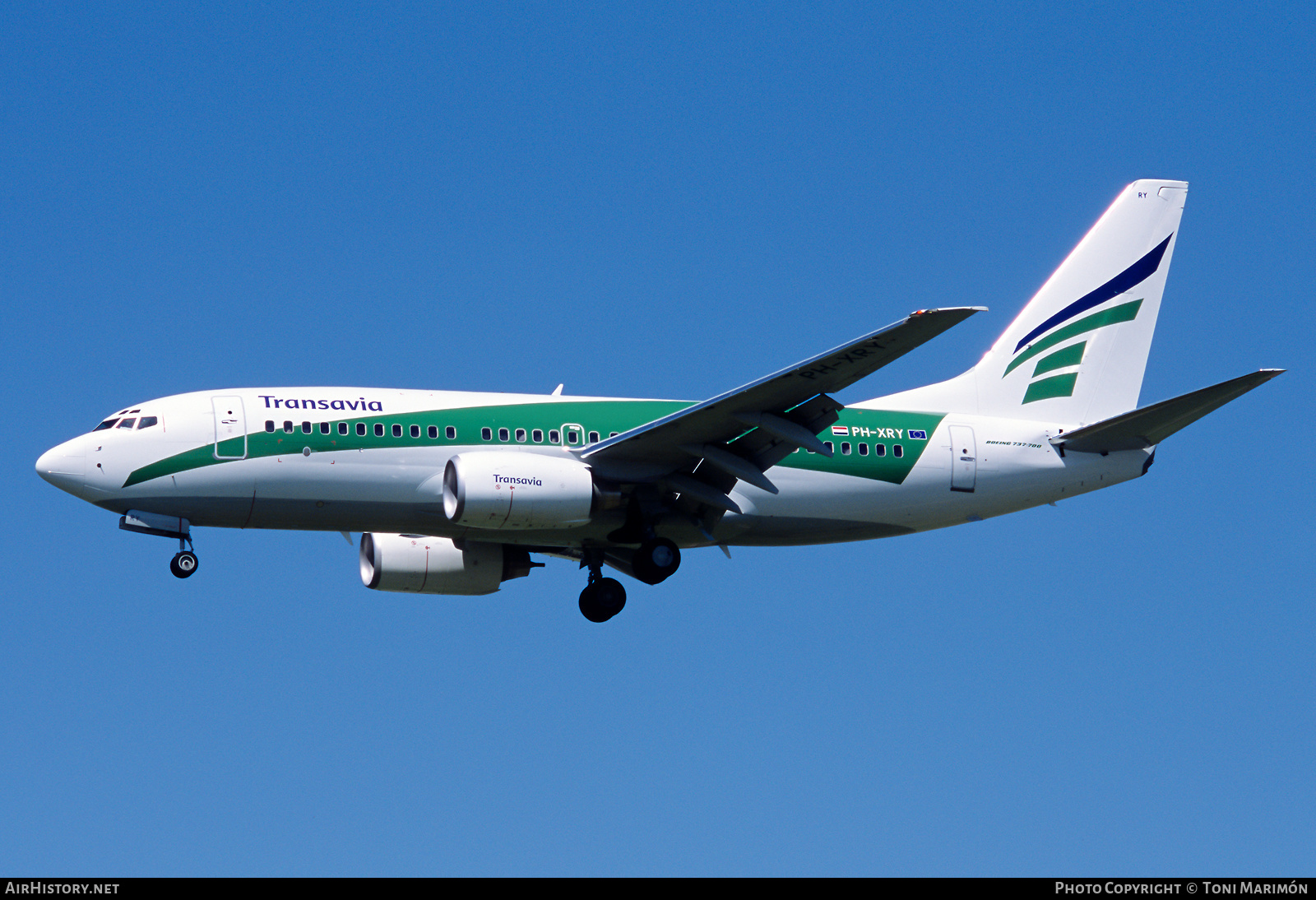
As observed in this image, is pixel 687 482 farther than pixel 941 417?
No

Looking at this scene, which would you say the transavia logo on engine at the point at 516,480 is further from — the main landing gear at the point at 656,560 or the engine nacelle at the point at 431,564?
the engine nacelle at the point at 431,564

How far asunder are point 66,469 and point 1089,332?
22.2 m

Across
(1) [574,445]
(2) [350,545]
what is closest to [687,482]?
(1) [574,445]

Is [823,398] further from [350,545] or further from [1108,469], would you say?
Answer: [350,545]

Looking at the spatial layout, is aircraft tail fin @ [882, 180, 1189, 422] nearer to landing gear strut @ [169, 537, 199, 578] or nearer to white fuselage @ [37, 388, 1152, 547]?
white fuselage @ [37, 388, 1152, 547]

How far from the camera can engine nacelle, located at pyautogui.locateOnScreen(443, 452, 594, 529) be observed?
2859 cm

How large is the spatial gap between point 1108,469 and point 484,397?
44.0 feet

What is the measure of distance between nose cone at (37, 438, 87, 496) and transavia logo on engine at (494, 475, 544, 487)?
25.3ft

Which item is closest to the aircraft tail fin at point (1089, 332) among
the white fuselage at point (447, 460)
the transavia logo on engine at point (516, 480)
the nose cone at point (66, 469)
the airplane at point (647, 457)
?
the airplane at point (647, 457)

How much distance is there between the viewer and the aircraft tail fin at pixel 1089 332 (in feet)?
114

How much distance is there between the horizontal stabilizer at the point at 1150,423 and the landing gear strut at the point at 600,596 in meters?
9.89

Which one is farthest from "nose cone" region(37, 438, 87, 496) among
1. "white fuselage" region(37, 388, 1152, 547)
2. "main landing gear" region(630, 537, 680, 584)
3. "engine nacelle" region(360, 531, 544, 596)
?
"main landing gear" region(630, 537, 680, 584)
